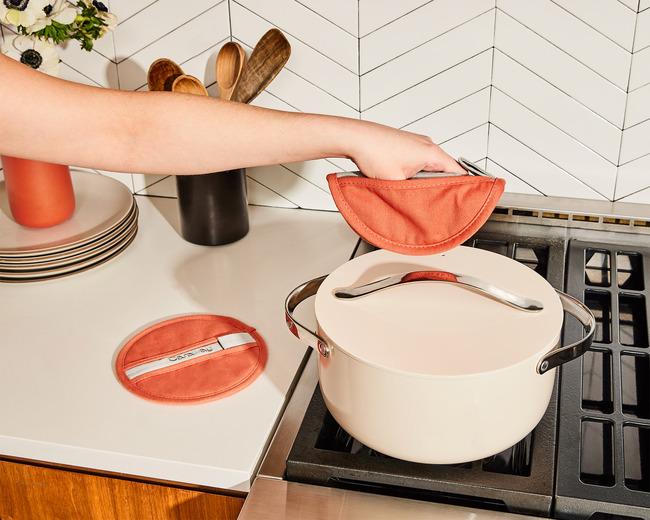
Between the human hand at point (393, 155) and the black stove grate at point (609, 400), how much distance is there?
32cm

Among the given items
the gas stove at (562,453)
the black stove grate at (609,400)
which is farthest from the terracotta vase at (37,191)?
the black stove grate at (609,400)

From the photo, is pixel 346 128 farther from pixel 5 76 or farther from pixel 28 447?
pixel 28 447

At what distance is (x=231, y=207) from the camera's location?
4.22 ft

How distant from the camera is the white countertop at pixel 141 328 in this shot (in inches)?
33.7

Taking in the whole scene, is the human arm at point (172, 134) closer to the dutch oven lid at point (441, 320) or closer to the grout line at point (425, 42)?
the dutch oven lid at point (441, 320)

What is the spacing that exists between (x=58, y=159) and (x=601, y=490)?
2.28 feet

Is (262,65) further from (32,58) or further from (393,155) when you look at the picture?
(393,155)

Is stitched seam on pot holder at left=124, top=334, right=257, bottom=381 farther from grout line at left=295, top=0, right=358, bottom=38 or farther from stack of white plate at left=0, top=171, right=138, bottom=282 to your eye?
grout line at left=295, top=0, right=358, bottom=38

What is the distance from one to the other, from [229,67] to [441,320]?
0.70 m

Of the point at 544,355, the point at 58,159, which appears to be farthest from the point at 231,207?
the point at 544,355

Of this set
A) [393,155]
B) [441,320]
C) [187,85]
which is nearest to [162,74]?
[187,85]

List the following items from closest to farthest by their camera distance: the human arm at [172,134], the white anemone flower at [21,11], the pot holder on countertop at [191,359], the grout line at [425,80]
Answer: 1. the human arm at [172,134]
2. the pot holder on countertop at [191,359]
3. the white anemone flower at [21,11]
4. the grout line at [425,80]

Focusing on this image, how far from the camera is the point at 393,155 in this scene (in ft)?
2.55

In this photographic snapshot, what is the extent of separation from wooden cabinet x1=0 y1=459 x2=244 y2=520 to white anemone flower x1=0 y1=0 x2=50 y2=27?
2.18ft
